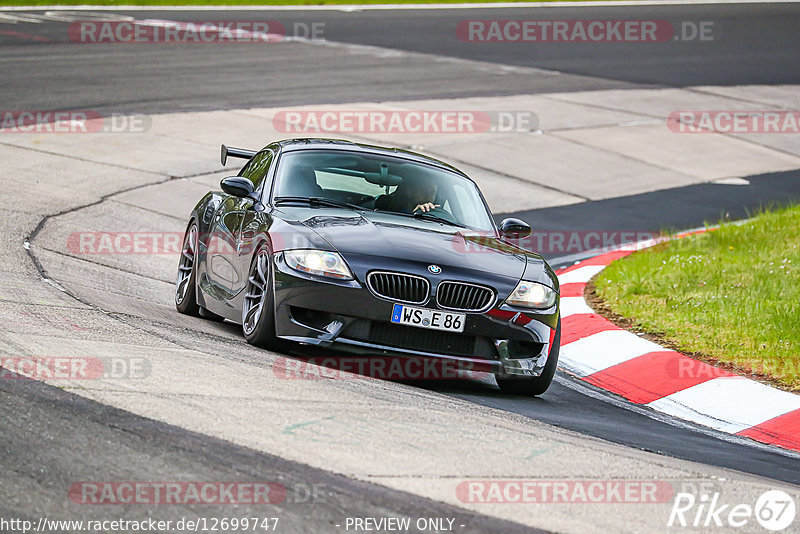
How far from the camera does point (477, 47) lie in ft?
94.2

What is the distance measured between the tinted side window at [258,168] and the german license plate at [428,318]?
2185mm

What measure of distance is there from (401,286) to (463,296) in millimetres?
384

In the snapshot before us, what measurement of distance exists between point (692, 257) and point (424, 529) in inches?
320

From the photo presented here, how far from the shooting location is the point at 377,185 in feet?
27.5

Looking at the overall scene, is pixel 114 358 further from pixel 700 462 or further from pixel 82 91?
pixel 82 91

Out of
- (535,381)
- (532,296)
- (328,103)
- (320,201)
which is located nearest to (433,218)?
(320,201)

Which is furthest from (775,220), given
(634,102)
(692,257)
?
(634,102)

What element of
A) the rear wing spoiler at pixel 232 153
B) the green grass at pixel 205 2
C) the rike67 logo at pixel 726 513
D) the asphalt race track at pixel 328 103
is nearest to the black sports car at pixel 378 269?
the asphalt race track at pixel 328 103

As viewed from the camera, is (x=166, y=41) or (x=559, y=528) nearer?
(x=559, y=528)

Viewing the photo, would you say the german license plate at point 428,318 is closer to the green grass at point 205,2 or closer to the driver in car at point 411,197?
the driver in car at point 411,197

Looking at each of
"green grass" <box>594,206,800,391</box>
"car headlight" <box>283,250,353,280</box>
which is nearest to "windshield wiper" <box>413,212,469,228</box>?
"car headlight" <box>283,250,353,280</box>

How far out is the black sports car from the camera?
6.98 m

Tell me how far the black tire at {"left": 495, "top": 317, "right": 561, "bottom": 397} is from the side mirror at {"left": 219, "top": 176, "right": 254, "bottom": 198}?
2189mm

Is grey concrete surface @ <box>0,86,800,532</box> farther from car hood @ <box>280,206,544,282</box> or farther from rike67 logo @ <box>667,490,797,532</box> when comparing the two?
car hood @ <box>280,206,544,282</box>
